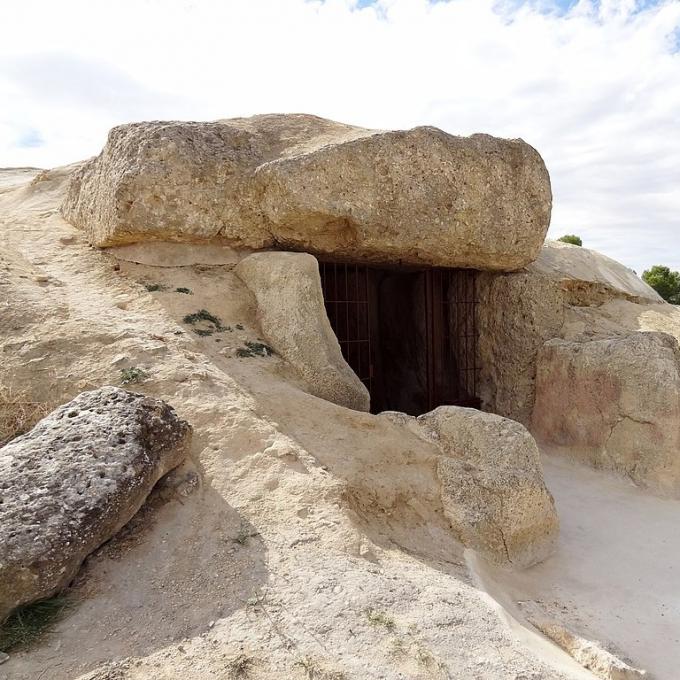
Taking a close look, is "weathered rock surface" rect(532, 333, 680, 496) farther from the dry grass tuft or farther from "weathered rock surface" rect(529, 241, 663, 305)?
Answer: the dry grass tuft

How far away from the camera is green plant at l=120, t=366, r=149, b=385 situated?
13.1 ft

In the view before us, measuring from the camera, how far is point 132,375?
4035 mm

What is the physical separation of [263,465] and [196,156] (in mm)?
3122

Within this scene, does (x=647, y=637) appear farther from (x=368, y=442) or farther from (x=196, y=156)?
(x=196, y=156)

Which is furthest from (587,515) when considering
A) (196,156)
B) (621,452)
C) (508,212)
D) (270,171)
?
(196,156)

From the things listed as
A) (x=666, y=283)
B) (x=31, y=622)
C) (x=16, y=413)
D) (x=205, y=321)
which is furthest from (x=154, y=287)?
(x=666, y=283)

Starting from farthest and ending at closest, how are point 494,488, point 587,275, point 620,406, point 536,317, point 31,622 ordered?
point 587,275
point 536,317
point 620,406
point 494,488
point 31,622

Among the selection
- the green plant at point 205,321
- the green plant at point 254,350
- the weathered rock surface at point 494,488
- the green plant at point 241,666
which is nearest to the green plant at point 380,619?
the green plant at point 241,666

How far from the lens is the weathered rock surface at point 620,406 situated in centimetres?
518

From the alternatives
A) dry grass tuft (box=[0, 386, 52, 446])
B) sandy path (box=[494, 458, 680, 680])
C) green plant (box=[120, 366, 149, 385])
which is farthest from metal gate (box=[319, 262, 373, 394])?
dry grass tuft (box=[0, 386, 52, 446])

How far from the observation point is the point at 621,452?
5.36 m

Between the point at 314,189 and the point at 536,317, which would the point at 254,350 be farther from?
the point at 536,317

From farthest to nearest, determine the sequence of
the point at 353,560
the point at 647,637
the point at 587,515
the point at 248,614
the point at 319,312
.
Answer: the point at 319,312 → the point at 587,515 → the point at 647,637 → the point at 353,560 → the point at 248,614

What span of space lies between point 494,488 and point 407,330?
4.75m
